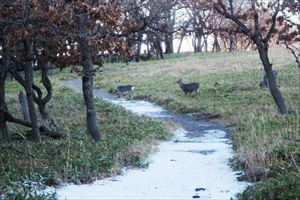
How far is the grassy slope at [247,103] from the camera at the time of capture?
375 inches

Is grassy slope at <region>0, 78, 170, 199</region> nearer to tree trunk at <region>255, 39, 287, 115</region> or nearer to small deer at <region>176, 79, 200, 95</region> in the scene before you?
tree trunk at <region>255, 39, 287, 115</region>

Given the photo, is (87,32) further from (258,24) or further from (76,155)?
(258,24)

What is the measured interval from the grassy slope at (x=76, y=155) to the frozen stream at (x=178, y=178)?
14.1 inches

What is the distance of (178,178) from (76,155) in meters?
2.39

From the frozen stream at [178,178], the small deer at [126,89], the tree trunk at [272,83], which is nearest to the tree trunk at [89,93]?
the frozen stream at [178,178]

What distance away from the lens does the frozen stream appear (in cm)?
914

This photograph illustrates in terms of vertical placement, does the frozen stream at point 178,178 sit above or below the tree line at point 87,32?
below

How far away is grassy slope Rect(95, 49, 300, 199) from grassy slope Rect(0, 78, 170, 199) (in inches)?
104

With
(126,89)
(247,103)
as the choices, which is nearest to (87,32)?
(247,103)

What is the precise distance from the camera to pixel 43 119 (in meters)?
20.5

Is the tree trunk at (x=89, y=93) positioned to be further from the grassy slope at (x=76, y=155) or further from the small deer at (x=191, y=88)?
the small deer at (x=191, y=88)

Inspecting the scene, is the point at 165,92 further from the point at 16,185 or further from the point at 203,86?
the point at 16,185

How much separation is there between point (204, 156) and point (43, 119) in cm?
928

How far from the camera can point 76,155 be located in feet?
37.5
